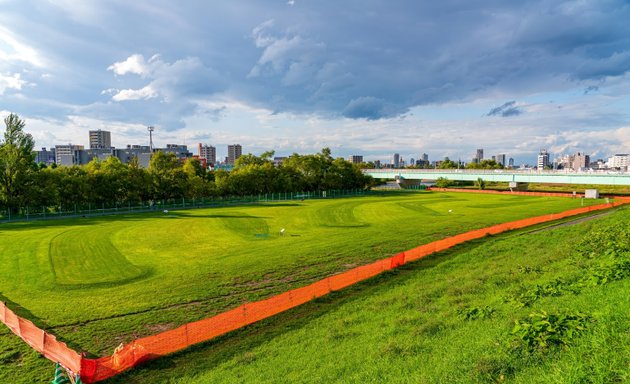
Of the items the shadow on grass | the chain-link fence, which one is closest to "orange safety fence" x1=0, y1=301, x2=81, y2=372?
the shadow on grass

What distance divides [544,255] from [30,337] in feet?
109

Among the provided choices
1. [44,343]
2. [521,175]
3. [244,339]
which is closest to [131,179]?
[44,343]

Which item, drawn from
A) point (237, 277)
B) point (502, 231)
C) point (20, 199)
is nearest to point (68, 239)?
point (237, 277)

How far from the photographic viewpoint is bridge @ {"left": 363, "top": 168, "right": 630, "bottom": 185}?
285 ft

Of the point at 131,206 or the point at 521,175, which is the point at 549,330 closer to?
the point at 131,206

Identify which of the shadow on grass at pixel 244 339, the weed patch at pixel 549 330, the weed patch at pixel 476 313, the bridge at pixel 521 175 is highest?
the bridge at pixel 521 175

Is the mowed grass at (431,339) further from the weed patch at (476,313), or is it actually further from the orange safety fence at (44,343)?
the orange safety fence at (44,343)

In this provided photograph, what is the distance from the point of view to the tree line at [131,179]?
Answer: 6625 cm

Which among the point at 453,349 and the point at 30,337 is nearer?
the point at 453,349

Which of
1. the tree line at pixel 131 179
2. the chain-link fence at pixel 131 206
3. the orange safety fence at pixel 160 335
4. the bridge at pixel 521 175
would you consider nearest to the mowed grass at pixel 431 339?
the orange safety fence at pixel 160 335

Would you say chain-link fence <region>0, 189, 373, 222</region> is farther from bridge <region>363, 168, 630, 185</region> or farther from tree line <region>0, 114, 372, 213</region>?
bridge <region>363, 168, 630, 185</region>

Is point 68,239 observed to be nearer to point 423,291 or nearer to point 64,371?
point 64,371

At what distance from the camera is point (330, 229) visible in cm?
4838

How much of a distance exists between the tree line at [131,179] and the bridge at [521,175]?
2801 cm
